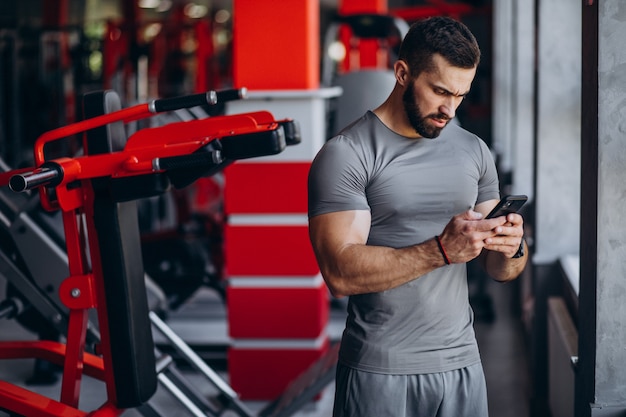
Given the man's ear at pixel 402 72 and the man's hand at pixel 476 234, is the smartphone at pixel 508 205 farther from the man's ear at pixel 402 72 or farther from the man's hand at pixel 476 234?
the man's ear at pixel 402 72

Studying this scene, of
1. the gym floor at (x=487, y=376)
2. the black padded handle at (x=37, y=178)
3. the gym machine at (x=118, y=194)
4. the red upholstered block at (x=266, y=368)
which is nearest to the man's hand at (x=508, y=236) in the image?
the gym machine at (x=118, y=194)

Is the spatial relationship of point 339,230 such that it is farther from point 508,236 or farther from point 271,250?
point 271,250

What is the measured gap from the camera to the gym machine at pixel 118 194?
2.43 m

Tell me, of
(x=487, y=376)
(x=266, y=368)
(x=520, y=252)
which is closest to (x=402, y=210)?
(x=520, y=252)

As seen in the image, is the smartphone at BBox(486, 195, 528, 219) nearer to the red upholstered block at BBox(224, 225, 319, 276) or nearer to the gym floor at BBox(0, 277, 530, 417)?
the gym floor at BBox(0, 277, 530, 417)

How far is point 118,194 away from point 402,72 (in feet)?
3.25

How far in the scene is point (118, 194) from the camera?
2.53 metres

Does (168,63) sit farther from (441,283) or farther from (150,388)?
(441,283)

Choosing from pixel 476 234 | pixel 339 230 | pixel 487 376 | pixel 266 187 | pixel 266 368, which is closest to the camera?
pixel 476 234

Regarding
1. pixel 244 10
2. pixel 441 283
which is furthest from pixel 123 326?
pixel 244 10

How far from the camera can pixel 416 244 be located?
1903 millimetres

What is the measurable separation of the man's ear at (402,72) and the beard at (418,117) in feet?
0.09

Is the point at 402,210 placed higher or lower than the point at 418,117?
lower

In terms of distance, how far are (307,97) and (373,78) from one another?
1.04 feet
